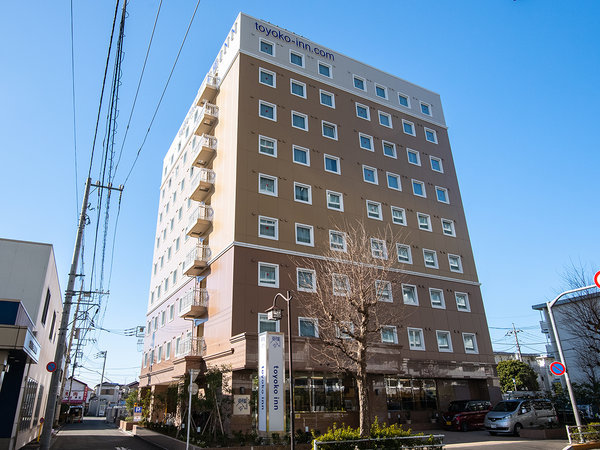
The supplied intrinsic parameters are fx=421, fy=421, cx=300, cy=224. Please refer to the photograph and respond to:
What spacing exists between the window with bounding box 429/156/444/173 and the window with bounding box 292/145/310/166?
42.1 ft

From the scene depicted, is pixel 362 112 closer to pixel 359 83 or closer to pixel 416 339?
pixel 359 83

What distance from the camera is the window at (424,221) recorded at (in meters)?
33.6

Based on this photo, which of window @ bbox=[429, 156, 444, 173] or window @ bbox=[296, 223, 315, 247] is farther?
window @ bbox=[429, 156, 444, 173]

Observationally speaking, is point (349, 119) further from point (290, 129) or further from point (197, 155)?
point (197, 155)

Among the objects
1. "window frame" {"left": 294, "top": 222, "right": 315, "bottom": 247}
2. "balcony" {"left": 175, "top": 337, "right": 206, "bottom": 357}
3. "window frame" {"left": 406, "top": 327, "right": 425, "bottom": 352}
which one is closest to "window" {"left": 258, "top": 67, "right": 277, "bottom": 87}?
"window frame" {"left": 294, "top": 222, "right": 315, "bottom": 247}

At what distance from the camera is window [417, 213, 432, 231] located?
110 ft

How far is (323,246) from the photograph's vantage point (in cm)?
2786

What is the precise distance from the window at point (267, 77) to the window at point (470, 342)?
78.0 ft

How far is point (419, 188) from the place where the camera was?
35.1 meters

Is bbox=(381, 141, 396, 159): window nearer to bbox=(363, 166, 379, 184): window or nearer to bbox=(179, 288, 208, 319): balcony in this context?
bbox=(363, 166, 379, 184): window

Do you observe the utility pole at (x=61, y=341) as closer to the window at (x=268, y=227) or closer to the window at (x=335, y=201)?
the window at (x=268, y=227)

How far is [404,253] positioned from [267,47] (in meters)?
19.0

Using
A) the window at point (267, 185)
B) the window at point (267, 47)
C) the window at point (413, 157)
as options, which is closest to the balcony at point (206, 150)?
the window at point (267, 185)

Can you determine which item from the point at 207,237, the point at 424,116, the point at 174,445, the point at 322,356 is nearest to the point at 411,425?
the point at 322,356
